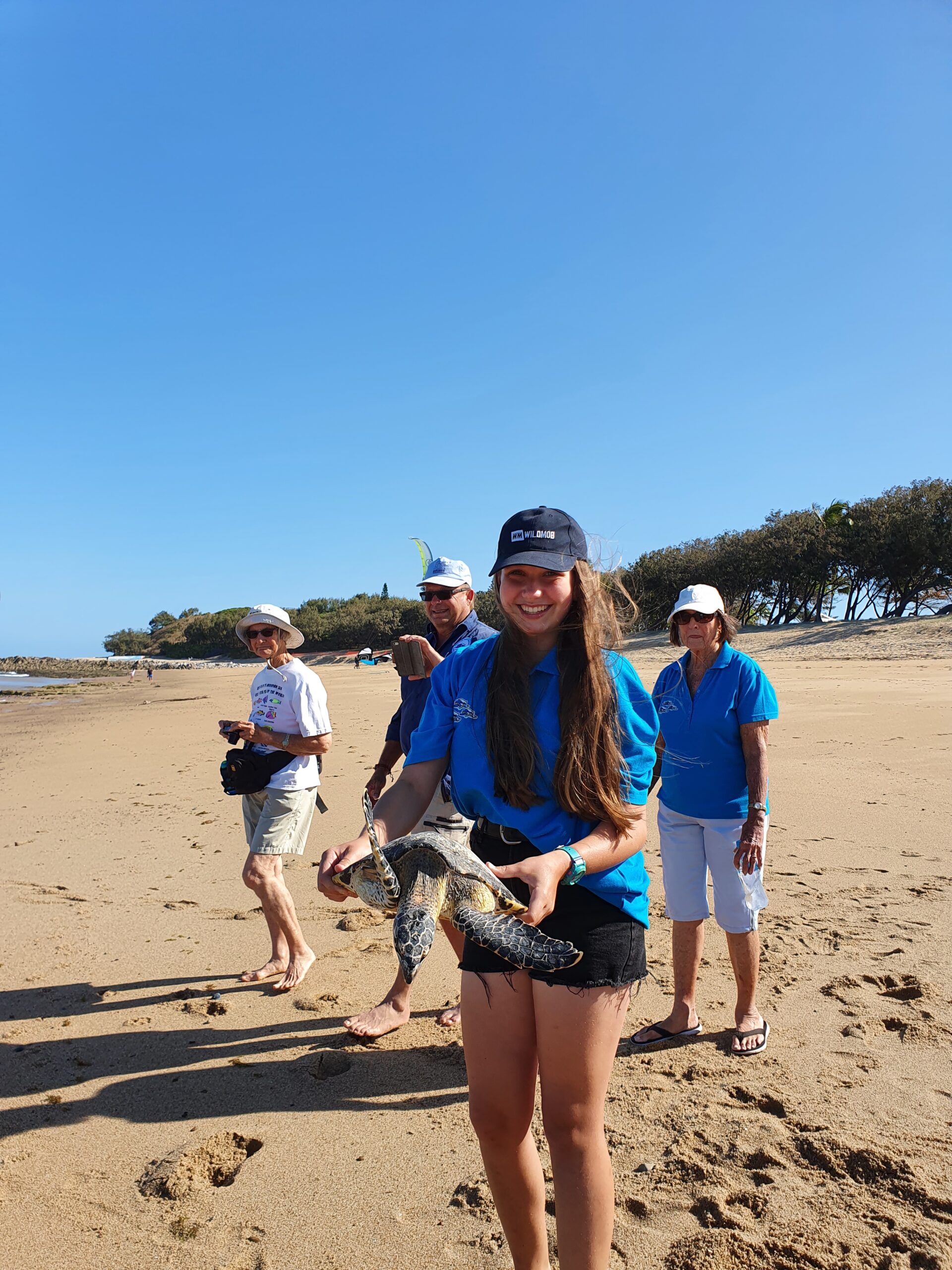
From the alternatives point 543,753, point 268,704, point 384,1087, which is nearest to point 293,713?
point 268,704

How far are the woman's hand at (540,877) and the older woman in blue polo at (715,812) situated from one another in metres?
1.86

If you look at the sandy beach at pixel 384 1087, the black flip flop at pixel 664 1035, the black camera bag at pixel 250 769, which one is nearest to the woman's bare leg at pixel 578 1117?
the sandy beach at pixel 384 1087

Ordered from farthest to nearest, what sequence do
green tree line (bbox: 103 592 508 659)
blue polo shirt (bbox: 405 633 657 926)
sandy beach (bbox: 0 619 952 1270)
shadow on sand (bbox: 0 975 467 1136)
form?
1. green tree line (bbox: 103 592 508 659)
2. shadow on sand (bbox: 0 975 467 1136)
3. sandy beach (bbox: 0 619 952 1270)
4. blue polo shirt (bbox: 405 633 657 926)

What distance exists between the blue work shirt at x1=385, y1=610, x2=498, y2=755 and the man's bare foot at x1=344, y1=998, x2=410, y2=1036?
4.05 ft

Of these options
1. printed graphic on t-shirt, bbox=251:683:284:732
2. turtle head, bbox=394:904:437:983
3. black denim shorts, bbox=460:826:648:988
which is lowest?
black denim shorts, bbox=460:826:648:988

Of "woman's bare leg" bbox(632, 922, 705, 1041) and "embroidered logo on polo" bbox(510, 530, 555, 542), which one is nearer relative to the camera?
"embroidered logo on polo" bbox(510, 530, 555, 542)

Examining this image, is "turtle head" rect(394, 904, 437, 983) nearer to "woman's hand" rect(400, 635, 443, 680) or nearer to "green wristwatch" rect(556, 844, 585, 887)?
"green wristwatch" rect(556, 844, 585, 887)

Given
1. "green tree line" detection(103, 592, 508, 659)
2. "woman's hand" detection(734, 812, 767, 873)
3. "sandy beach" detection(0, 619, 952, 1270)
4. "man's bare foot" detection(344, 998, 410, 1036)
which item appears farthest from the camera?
"green tree line" detection(103, 592, 508, 659)

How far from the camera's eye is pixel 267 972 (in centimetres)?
411

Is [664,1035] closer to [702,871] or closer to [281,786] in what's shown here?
[702,871]

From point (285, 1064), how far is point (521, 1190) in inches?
73.6

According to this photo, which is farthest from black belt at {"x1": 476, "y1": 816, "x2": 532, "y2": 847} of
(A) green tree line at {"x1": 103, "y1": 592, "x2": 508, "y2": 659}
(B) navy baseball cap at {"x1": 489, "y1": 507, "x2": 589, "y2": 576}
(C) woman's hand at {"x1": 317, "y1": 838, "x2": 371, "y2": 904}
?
(A) green tree line at {"x1": 103, "y1": 592, "x2": 508, "y2": 659}

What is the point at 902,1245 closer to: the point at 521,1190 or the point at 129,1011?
the point at 521,1190

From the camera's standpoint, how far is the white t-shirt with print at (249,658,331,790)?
157 inches
